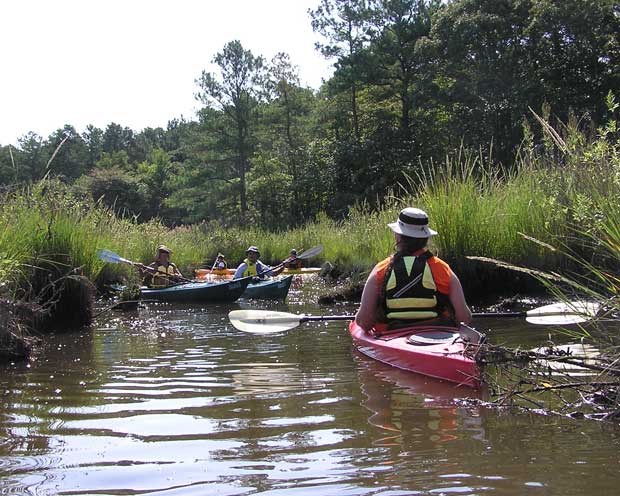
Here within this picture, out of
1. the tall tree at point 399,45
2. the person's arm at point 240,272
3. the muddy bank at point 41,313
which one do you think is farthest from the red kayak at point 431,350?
the tall tree at point 399,45

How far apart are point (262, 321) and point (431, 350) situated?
245 cm

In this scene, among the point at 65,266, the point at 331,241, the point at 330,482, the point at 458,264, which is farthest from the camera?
the point at 331,241

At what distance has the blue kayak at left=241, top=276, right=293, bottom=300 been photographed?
43.3 ft

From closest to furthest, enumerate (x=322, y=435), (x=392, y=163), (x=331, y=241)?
(x=322, y=435) < (x=331, y=241) < (x=392, y=163)

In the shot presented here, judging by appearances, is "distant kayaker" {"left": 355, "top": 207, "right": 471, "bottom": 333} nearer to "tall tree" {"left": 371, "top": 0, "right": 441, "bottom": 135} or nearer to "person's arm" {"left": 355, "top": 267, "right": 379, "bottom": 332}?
"person's arm" {"left": 355, "top": 267, "right": 379, "bottom": 332}

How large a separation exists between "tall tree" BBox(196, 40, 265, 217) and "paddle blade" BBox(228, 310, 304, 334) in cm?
3421

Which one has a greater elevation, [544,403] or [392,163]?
[392,163]

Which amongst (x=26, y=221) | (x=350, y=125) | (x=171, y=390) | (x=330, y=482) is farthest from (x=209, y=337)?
(x=350, y=125)

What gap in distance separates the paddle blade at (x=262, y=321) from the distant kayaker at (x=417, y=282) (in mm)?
1380

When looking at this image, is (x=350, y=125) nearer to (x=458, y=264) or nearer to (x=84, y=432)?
(x=458, y=264)

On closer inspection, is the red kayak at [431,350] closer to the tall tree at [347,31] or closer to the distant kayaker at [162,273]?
the distant kayaker at [162,273]

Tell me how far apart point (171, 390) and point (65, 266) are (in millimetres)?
3767

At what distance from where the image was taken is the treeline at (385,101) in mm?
27391

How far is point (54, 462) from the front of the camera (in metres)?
3.37
